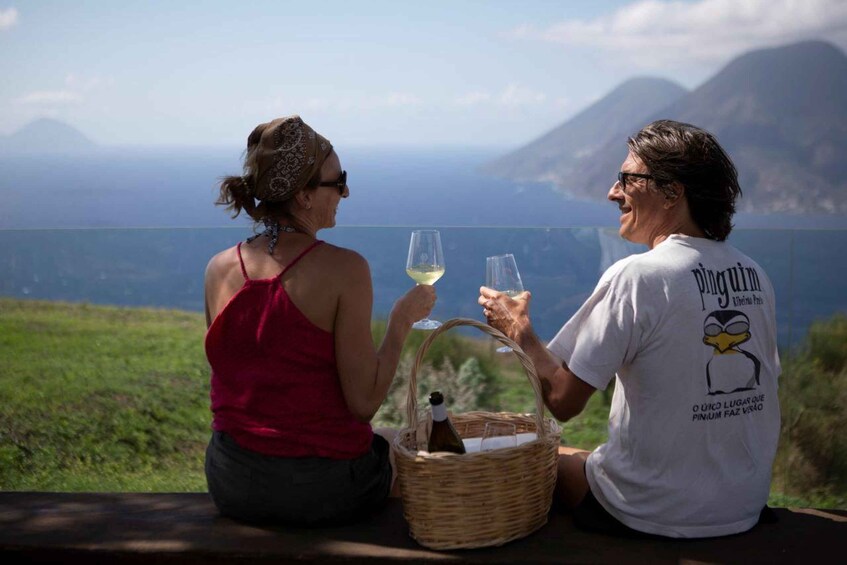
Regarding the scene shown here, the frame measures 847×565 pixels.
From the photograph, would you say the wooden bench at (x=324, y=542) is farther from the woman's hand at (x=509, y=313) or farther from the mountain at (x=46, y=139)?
the mountain at (x=46, y=139)

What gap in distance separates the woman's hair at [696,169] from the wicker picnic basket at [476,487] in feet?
1.90

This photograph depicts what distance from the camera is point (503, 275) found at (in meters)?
2.70

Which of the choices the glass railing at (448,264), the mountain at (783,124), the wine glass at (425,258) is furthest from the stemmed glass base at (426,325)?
the mountain at (783,124)

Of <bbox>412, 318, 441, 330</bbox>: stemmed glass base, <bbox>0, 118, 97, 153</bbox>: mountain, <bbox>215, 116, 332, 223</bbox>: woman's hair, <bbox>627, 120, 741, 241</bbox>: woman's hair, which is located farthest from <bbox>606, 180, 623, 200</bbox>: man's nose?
<bbox>0, 118, 97, 153</bbox>: mountain

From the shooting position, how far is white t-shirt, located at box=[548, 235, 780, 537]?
223 cm

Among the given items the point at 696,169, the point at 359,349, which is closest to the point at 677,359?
the point at 696,169

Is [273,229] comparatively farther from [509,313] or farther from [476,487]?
[476,487]

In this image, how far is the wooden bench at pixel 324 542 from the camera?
7.57 ft

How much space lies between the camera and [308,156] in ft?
8.15

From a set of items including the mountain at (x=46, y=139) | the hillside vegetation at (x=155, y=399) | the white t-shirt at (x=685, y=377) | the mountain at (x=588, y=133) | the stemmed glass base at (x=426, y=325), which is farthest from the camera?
the mountain at (x=588, y=133)

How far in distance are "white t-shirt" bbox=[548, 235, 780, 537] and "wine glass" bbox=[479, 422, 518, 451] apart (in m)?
0.27

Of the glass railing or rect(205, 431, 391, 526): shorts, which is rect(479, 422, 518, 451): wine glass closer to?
rect(205, 431, 391, 526): shorts

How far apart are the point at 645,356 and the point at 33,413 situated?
4.08m

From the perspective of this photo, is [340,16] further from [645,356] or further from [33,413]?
[645,356]
